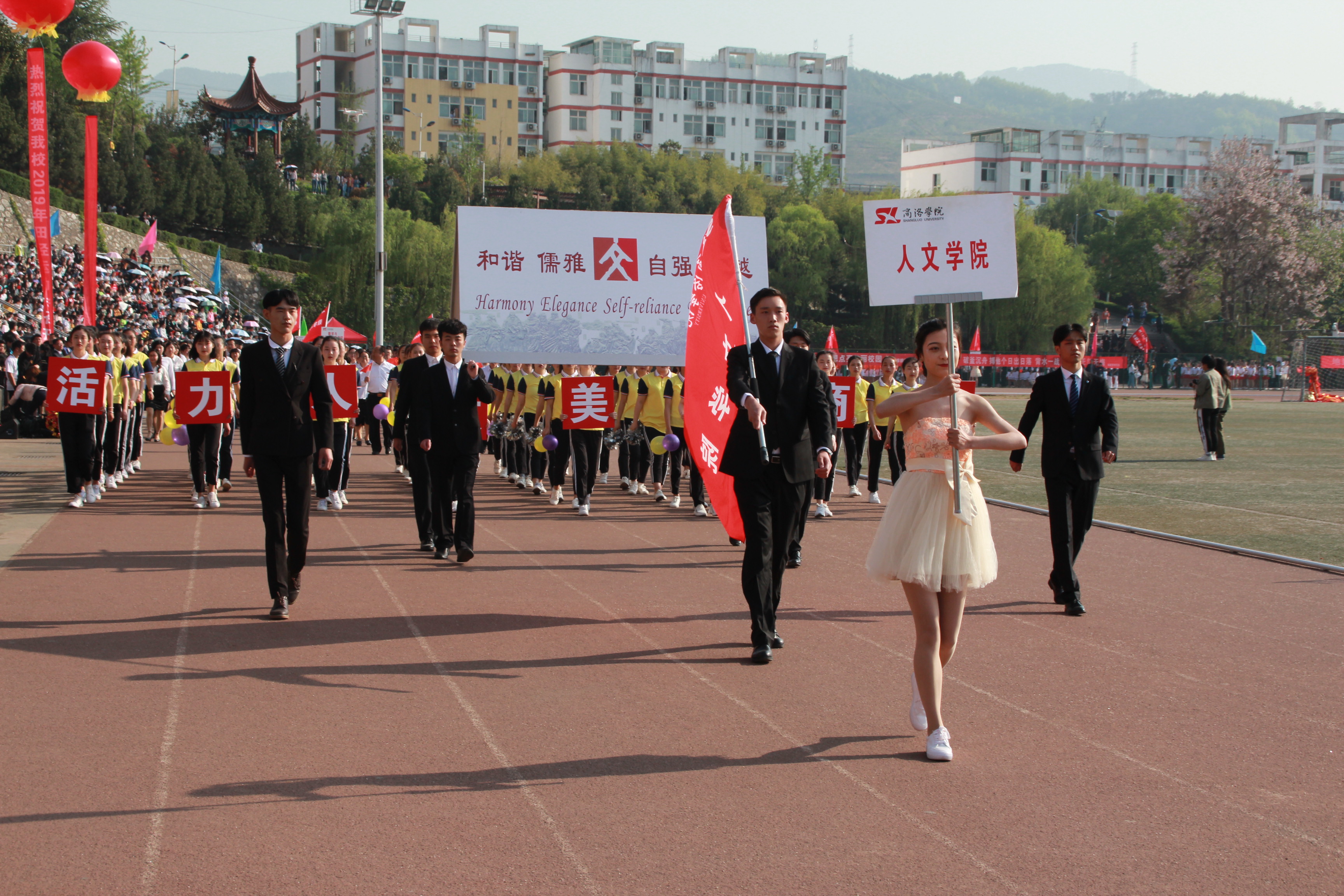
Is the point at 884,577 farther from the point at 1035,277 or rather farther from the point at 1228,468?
the point at 1035,277

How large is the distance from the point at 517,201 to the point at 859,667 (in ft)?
250

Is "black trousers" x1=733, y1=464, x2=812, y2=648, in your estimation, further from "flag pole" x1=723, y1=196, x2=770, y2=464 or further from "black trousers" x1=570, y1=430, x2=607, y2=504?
"black trousers" x1=570, y1=430, x2=607, y2=504

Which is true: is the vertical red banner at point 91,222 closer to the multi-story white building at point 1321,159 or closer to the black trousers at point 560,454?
the black trousers at point 560,454

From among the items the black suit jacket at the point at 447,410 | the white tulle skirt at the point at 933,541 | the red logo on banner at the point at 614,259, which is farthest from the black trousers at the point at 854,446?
the white tulle skirt at the point at 933,541

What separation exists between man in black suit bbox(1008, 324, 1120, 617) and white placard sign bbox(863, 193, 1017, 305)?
2055mm

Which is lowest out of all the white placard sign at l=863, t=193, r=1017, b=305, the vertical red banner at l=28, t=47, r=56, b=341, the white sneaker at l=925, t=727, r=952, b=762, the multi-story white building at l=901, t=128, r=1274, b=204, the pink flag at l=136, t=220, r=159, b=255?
the white sneaker at l=925, t=727, r=952, b=762

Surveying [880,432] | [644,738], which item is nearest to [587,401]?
[880,432]

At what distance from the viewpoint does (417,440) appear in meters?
9.92

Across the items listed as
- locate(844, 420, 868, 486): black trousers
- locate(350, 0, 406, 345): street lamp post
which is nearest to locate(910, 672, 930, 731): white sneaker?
locate(844, 420, 868, 486): black trousers

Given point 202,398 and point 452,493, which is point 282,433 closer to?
point 452,493

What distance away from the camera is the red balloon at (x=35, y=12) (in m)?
12.3

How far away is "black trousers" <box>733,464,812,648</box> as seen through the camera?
21.7ft

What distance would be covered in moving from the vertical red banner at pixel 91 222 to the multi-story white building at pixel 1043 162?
106 m

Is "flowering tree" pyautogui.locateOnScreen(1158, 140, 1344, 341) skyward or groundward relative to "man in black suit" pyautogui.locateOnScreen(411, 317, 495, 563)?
skyward
